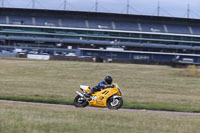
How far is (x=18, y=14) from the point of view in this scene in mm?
94375

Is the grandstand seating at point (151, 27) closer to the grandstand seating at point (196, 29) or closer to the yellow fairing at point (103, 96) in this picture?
the grandstand seating at point (196, 29)

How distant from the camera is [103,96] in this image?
16.1 meters

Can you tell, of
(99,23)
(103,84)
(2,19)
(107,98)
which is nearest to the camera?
(107,98)

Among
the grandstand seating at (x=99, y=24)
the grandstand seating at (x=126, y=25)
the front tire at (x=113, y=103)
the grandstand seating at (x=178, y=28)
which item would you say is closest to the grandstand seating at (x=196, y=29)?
the grandstand seating at (x=178, y=28)

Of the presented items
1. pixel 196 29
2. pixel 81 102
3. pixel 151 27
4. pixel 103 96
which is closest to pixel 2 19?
pixel 151 27

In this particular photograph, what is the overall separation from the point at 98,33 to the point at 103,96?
77.0 metres

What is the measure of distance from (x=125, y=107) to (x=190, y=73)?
25.5 m

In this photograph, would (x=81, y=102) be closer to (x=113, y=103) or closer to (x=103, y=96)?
(x=103, y=96)

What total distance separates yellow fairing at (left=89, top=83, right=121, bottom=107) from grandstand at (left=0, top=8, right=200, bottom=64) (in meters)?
73.6

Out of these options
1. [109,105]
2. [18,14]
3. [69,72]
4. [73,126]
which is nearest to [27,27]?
[18,14]

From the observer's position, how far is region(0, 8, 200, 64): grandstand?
301 feet

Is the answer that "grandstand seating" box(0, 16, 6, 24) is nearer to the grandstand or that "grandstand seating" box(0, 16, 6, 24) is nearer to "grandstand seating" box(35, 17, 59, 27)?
the grandstand

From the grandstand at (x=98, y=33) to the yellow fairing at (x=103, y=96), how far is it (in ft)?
242

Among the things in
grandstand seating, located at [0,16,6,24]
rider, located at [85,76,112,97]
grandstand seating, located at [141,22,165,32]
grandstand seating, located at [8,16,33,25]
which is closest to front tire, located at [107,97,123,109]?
rider, located at [85,76,112,97]
